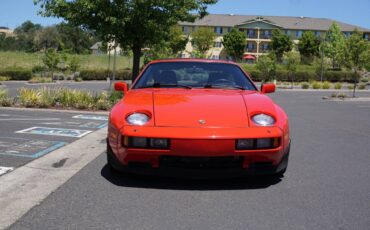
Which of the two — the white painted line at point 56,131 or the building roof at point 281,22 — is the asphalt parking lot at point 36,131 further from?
the building roof at point 281,22

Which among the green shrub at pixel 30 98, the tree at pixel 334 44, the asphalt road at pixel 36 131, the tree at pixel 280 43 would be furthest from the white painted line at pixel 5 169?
the tree at pixel 280 43

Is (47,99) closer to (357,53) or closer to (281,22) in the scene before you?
(357,53)

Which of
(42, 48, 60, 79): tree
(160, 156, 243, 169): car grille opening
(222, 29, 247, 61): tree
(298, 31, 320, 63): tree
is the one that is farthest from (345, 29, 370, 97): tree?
(222, 29, 247, 61): tree

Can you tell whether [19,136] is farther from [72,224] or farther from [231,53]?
[231,53]

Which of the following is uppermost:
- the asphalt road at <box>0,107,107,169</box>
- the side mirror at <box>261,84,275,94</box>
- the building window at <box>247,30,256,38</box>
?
the building window at <box>247,30,256,38</box>

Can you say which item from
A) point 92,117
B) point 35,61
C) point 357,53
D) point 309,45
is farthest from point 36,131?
point 309,45

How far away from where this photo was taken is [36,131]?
807 centimetres

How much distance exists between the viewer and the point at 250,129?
422cm

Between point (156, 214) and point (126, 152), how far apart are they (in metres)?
0.81

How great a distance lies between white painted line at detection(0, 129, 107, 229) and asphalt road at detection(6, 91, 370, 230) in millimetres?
105

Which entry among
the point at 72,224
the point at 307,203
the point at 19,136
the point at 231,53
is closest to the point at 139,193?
the point at 72,224

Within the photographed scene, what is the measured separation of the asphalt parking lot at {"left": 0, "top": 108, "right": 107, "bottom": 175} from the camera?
5940mm

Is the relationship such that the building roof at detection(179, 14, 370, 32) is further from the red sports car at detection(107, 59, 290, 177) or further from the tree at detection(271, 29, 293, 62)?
the red sports car at detection(107, 59, 290, 177)

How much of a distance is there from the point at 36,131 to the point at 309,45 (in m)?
76.8
